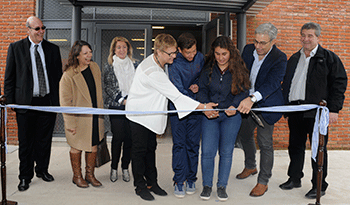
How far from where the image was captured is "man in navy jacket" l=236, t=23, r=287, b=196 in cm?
304

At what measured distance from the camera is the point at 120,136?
11.9 feet

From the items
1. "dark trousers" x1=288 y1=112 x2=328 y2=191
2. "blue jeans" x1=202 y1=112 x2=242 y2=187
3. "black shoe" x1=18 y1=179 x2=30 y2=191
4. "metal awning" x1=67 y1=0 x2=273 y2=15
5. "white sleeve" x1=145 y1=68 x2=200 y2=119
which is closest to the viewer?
"white sleeve" x1=145 y1=68 x2=200 y2=119

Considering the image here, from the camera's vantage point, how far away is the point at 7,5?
611cm

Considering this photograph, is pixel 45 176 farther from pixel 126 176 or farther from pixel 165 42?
pixel 165 42

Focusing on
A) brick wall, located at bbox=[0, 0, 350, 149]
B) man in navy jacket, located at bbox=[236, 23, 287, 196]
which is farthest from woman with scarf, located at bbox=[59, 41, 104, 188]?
brick wall, located at bbox=[0, 0, 350, 149]

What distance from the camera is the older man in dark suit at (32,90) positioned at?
11.0 feet

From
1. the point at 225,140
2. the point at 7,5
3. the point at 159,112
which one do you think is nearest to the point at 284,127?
the point at 225,140

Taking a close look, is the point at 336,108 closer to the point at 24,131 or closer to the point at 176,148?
the point at 176,148

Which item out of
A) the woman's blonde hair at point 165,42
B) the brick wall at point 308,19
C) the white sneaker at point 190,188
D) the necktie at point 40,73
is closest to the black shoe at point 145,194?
the white sneaker at point 190,188

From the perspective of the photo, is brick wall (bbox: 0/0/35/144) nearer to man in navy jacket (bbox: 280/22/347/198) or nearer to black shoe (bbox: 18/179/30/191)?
black shoe (bbox: 18/179/30/191)

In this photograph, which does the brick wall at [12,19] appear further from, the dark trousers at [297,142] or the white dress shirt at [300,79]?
the dark trousers at [297,142]

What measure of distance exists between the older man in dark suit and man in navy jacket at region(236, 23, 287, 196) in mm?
2247

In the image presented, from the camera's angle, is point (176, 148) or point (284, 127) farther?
point (284, 127)

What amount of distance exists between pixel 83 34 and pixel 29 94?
3.56m
